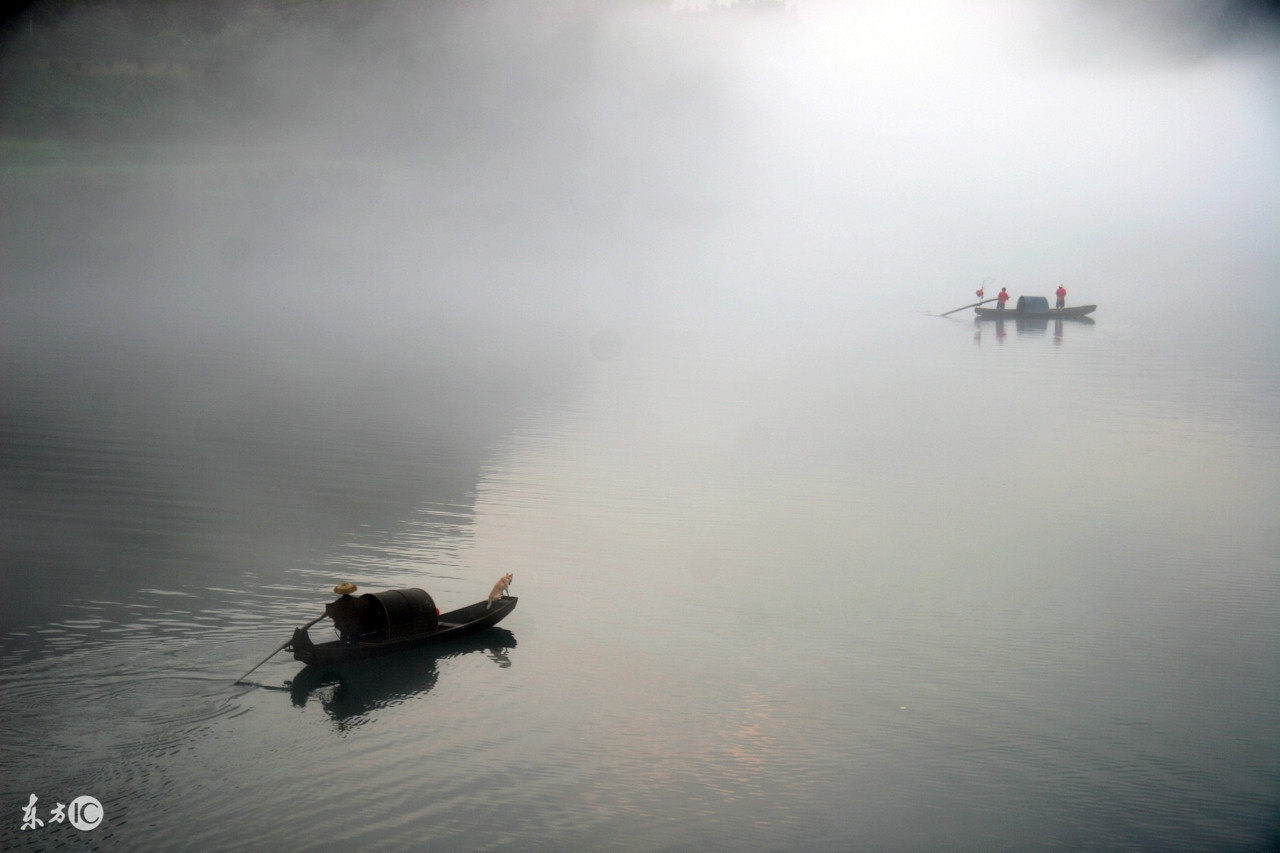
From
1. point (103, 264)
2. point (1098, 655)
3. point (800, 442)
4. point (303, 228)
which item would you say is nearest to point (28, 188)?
point (103, 264)

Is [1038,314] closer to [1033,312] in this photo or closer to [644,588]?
[1033,312]

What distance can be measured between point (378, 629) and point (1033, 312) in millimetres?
46662

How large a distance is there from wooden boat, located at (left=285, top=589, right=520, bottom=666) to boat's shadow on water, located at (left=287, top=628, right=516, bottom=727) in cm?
12

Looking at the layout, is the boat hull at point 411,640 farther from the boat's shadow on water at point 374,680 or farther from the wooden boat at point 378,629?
the boat's shadow on water at point 374,680

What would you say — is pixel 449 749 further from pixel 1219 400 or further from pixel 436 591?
pixel 1219 400

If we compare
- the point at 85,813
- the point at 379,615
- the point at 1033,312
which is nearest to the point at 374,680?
the point at 379,615

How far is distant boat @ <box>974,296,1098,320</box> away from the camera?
51.4 meters

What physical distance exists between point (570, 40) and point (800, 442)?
284ft

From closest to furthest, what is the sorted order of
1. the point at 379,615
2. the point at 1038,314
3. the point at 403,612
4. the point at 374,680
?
the point at 374,680 → the point at 379,615 → the point at 403,612 → the point at 1038,314

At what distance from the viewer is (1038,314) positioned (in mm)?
51344

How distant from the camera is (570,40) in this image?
101 meters

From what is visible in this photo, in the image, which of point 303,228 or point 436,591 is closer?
point 436,591

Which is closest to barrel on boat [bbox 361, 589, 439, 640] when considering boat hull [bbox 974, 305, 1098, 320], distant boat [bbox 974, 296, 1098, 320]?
distant boat [bbox 974, 296, 1098, 320]

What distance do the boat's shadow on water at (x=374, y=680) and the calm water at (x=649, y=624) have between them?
4 centimetres
